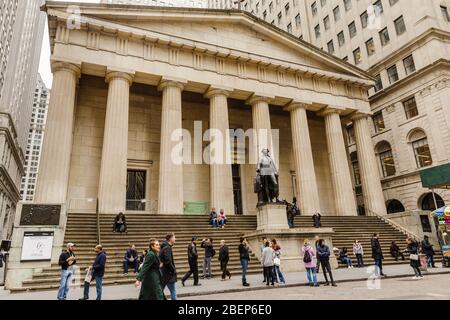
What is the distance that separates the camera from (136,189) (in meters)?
24.8

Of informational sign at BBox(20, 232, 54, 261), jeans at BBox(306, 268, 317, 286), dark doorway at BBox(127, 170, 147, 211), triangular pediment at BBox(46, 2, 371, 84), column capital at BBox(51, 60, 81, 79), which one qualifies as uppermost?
triangular pediment at BBox(46, 2, 371, 84)

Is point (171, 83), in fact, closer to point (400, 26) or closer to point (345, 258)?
point (345, 258)

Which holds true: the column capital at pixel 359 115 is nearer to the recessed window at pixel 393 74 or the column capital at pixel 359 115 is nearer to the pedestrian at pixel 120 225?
the recessed window at pixel 393 74

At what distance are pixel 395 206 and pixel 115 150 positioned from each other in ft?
90.6

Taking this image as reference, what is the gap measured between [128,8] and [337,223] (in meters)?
21.1

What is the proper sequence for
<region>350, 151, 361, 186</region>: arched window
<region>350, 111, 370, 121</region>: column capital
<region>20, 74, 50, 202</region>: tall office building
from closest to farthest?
1. <region>350, 111, 370, 121</region>: column capital
2. <region>350, 151, 361, 186</region>: arched window
3. <region>20, 74, 50, 202</region>: tall office building

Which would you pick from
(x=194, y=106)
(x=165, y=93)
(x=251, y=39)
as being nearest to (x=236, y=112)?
(x=194, y=106)

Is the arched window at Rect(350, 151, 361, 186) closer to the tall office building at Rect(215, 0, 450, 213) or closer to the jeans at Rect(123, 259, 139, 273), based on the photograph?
the tall office building at Rect(215, 0, 450, 213)

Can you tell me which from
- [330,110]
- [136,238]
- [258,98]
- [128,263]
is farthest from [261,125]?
[128,263]

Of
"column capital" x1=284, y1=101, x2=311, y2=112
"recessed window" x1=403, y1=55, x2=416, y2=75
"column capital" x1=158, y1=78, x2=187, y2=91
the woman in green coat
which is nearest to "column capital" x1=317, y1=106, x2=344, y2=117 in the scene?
"column capital" x1=284, y1=101, x2=311, y2=112

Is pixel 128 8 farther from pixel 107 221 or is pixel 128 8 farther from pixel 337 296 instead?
Result: pixel 337 296

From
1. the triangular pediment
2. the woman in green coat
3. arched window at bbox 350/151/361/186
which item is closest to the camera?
the woman in green coat

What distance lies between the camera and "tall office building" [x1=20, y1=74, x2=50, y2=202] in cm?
12231

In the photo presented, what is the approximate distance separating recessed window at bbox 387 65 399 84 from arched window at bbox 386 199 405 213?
12158mm
